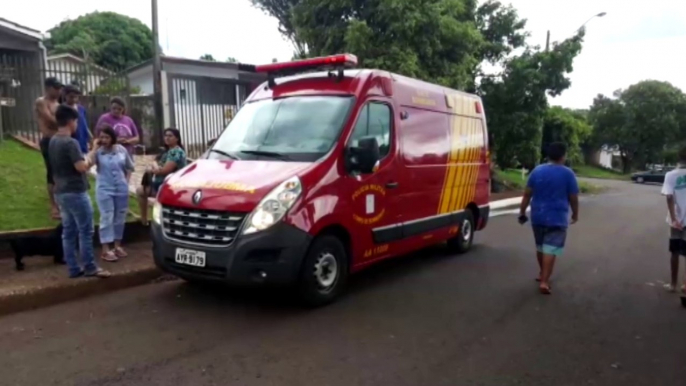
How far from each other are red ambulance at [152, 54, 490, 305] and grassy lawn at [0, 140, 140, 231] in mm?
2634

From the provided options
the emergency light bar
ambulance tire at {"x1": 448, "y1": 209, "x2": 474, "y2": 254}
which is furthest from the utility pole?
ambulance tire at {"x1": 448, "y1": 209, "x2": 474, "y2": 254}

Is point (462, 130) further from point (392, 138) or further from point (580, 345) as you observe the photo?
point (580, 345)

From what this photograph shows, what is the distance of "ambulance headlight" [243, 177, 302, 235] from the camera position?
16.6 feet

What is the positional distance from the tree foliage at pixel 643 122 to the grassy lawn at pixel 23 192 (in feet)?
182

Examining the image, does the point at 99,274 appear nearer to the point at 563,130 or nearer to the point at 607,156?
the point at 563,130

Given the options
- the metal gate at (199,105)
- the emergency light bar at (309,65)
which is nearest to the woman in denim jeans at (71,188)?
the emergency light bar at (309,65)

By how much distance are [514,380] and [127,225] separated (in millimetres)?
5657

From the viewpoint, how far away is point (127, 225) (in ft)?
25.6

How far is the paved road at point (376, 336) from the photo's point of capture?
161 inches

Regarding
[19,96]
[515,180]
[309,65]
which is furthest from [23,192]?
[515,180]

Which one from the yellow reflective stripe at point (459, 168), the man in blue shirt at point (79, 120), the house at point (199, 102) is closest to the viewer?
the man in blue shirt at point (79, 120)

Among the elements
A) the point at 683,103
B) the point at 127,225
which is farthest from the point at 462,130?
the point at 683,103

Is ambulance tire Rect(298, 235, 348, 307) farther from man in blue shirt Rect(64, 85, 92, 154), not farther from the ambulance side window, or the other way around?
man in blue shirt Rect(64, 85, 92, 154)

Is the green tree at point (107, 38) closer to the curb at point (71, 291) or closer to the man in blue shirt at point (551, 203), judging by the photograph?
the curb at point (71, 291)
